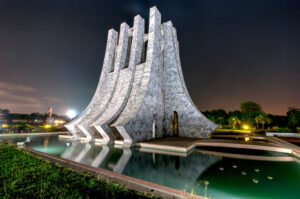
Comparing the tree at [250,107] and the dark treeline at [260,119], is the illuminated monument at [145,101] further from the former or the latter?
the tree at [250,107]

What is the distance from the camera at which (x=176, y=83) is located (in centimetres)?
1484

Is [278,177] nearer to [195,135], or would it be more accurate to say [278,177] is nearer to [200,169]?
[200,169]

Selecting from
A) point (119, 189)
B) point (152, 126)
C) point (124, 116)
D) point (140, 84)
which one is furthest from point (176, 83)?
point (119, 189)

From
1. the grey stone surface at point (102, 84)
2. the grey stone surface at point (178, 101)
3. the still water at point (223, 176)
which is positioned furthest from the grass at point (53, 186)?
the grey stone surface at point (178, 101)

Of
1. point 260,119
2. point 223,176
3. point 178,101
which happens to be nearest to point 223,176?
point 223,176

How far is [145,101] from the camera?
11.6 m

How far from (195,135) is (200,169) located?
26.6 feet

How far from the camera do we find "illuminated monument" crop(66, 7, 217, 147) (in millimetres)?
11086

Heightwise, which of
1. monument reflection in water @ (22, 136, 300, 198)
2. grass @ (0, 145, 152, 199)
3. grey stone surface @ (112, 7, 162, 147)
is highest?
grey stone surface @ (112, 7, 162, 147)

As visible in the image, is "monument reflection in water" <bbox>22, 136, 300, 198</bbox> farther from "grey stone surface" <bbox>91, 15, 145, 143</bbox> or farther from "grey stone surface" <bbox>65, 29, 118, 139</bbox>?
"grey stone surface" <bbox>65, 29, 118, 139</bbox>

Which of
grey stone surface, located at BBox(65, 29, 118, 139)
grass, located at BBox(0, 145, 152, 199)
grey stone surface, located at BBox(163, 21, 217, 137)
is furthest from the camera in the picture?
grey stone surface, located at BBox(65, 29, 118, 139)

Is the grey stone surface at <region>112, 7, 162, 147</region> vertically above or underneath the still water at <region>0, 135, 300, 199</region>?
above

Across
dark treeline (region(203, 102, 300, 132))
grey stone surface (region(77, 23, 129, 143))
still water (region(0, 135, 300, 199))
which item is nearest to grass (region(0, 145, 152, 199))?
still water (region(0, 135, 300, 199))

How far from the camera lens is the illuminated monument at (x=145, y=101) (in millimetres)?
11086
